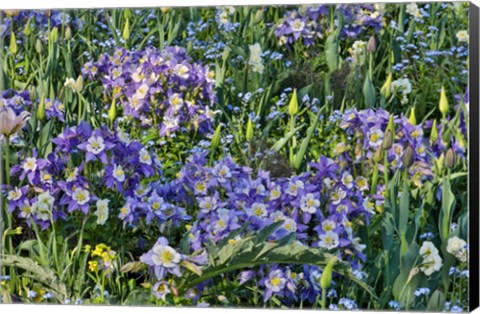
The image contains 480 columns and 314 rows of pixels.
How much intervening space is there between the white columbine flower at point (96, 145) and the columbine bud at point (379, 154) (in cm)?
136

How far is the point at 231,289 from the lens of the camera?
21.3ft

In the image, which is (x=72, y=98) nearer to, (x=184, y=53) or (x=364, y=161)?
(x=184, y=53)

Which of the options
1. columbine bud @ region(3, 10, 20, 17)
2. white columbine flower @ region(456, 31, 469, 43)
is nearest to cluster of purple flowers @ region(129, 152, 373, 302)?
white columbine flower @ region(456, 31, 469, 43)

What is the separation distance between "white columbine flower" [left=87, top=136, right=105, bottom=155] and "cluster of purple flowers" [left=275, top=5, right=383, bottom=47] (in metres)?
1.03

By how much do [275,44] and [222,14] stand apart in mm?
323

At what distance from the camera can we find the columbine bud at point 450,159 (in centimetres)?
620

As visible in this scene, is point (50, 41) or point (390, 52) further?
point (50, 41)

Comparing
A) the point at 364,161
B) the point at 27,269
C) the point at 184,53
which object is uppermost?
the point at 184,53

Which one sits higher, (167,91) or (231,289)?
(167,91)

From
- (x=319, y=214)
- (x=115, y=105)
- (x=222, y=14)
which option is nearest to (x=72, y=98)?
(x=115, y=105)

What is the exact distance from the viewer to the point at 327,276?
20.7ft

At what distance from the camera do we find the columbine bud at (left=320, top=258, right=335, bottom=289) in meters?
6.30

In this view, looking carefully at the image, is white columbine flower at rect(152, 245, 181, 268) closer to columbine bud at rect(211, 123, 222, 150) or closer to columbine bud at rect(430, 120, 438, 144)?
columbine bud at rect(211, 123, 222, 150)

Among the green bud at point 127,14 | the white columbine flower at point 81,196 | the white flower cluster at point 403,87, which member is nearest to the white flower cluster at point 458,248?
the white flower cluster at point 403,87
